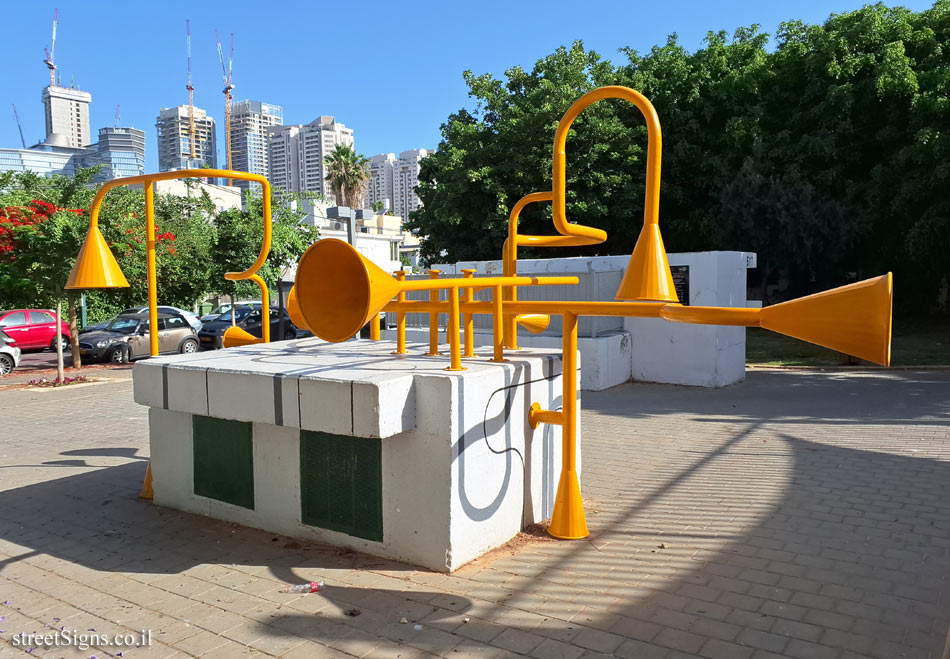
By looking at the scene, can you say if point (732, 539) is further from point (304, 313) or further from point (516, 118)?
point (516, 118)

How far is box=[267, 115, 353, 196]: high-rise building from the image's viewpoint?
139 metres

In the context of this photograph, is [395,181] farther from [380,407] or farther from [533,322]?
[380,407]

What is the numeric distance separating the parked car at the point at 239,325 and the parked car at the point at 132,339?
2.71ft

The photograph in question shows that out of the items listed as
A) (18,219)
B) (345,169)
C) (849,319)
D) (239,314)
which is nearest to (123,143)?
(345,169)

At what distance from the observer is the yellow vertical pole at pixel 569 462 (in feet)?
16.6

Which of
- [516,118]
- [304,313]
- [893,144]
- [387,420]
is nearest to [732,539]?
[387,420]

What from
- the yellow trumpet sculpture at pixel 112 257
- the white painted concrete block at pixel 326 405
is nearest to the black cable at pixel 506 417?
the white painted concrete block at pixel 326 405

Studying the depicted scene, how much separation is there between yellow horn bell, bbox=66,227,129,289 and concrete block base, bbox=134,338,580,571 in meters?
0.78

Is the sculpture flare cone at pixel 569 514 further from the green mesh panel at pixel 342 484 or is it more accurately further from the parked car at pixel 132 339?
the parked car at pixel 132 339

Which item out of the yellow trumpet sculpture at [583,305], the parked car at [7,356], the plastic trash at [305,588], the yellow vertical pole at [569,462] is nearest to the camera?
the yellow trumpet sculpture at [583,305]

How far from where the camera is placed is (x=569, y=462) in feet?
16.7

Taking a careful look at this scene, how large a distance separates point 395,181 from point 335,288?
14688 cm

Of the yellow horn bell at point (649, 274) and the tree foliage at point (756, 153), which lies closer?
the yellow horn bell at point (649, 274)

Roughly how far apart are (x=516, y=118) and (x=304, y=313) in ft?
59.7
